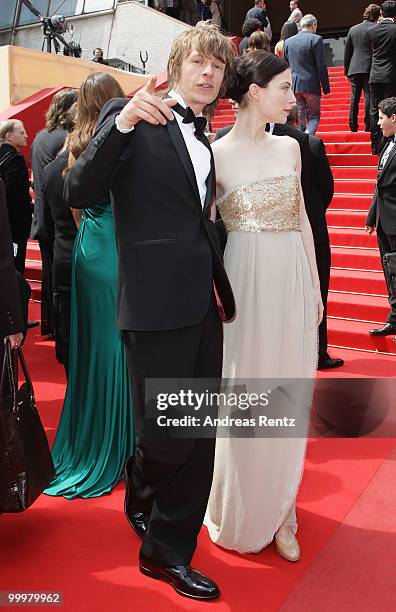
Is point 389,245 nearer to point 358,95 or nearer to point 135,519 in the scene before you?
point 135,519

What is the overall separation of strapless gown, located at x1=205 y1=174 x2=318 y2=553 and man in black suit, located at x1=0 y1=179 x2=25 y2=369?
824 millimetres

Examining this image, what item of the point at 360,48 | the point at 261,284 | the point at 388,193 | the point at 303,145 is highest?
the point at 360,48

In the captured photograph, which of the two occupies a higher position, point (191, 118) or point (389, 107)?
point (389, 107)

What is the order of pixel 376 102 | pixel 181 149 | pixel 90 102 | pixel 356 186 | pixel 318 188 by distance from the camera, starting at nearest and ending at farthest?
pixel 181 149
pixel 90 102
pixel 318 188
pixel 356 186
pixel 376 102

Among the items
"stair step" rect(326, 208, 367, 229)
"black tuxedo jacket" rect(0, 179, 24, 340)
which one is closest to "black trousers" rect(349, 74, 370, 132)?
"stair step" rect(326, 208, 367, 229)

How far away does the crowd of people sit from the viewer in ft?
6.44

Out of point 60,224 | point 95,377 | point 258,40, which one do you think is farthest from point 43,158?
point 95,377

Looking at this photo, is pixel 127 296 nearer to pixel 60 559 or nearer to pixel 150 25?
pixel 60 559

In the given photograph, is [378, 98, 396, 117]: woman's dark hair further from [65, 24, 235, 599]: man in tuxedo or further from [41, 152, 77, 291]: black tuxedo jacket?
[65, 24, 235, 599]: man in tuxedo

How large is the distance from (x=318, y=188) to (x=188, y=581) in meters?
2.89

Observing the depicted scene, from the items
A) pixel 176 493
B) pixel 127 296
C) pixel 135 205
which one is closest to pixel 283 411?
pixel 176 493

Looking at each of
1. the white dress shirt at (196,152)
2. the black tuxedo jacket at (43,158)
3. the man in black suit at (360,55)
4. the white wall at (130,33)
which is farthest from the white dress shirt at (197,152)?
the white wall at (130,33)

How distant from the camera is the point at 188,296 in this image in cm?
201

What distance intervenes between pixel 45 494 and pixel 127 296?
1444 millimetres
